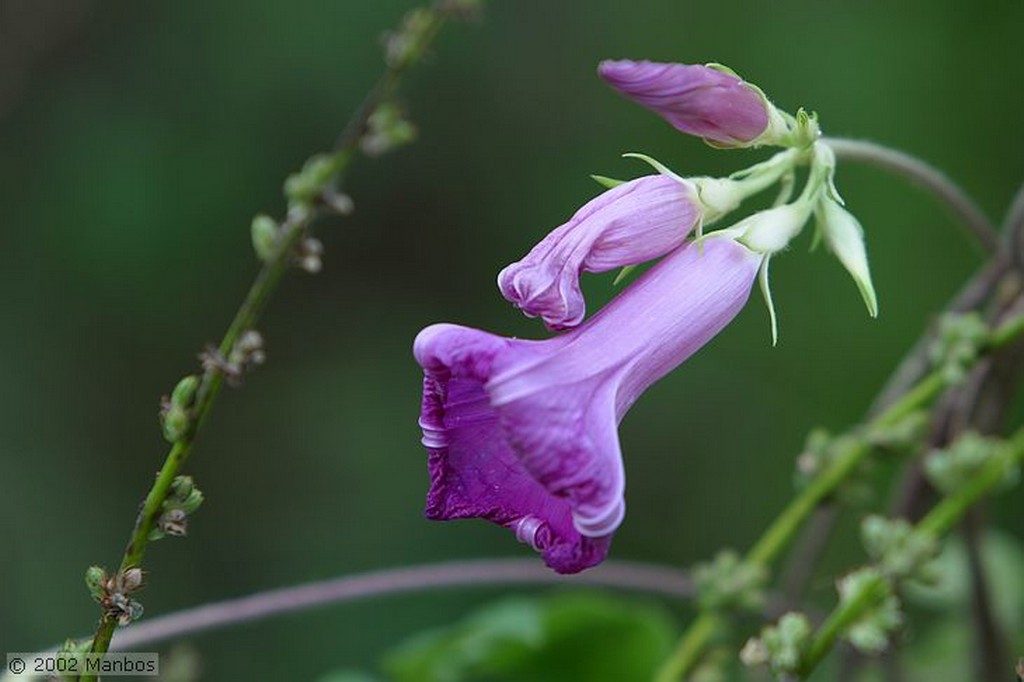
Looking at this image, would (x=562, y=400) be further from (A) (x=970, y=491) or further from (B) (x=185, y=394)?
(A) (x=970, y=491)

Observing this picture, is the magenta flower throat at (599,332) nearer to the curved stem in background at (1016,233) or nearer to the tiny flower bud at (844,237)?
the tiny flower bud at (844,237)

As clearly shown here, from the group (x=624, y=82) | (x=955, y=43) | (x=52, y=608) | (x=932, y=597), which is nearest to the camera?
(x=624, y=82)

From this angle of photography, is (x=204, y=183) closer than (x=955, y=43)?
No

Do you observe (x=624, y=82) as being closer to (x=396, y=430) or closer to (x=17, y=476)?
(x=396, y=430)

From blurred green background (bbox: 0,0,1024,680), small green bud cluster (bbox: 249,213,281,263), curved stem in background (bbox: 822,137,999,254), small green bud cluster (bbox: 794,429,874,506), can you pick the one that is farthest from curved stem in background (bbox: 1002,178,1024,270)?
blurred green background (bbox: 0,0,1024,680)

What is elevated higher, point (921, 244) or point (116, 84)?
point (116, 84)

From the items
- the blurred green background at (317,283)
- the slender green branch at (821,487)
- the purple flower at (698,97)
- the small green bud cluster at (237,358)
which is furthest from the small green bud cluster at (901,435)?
the blurred green background at (317,283)

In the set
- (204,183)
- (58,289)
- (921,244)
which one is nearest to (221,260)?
(204,183)
